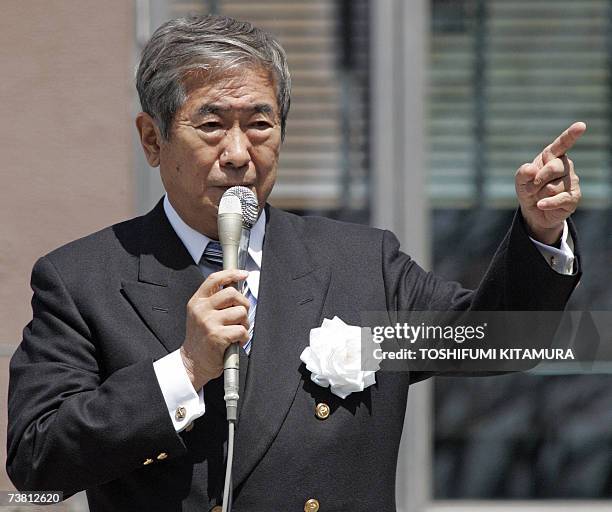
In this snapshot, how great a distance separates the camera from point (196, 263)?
2.68 metres

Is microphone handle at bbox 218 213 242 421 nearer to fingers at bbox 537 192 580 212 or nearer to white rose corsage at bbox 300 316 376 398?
white rose corsage at bbox 300 316 376 398

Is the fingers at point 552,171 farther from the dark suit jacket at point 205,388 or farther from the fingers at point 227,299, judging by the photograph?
the fingers at point 227,299

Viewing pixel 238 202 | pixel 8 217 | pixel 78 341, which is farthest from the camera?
pixel 8 217

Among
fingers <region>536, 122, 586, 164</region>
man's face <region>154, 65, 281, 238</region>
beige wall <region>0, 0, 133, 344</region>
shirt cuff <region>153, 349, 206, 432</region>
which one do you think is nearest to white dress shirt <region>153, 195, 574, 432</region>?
shirt cuff <region>153, 349, 206, 432</region>

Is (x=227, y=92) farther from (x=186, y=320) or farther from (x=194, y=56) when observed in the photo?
(x=186, y=320)

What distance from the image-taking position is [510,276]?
8.39ft

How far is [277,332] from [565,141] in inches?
27.0

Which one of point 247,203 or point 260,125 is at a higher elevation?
point 260,125

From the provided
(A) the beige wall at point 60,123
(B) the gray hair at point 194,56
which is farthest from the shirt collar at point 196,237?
Answer: (A) the beige wall at point 60,123

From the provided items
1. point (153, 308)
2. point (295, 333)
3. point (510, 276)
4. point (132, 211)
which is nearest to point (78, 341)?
point (153, 308)

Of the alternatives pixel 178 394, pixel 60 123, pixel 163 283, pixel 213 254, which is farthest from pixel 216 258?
pixel 60 123

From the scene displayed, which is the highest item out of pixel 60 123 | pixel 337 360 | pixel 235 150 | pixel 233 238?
pixel 60 123

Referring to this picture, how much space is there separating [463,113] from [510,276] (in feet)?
7.57

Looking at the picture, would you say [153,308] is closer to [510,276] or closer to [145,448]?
[145,448]
